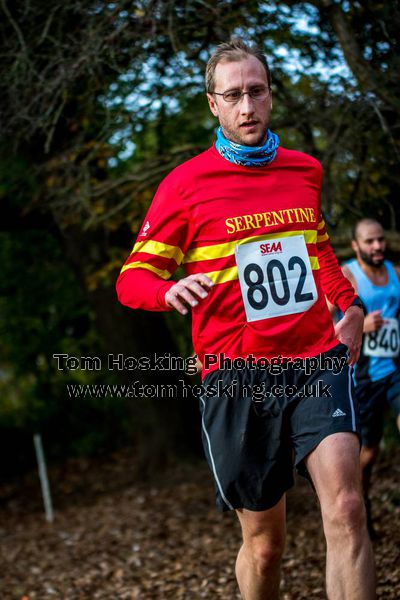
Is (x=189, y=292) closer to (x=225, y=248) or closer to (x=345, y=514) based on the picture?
(x=225, y=248)

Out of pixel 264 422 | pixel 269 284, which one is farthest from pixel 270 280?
pixel 264 422

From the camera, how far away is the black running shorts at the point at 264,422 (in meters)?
3.05

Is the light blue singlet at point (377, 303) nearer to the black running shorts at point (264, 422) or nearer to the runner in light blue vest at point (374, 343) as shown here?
the runner in light blue vest at point (374, 343)

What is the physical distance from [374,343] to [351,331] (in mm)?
2232

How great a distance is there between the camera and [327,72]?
6312 mm

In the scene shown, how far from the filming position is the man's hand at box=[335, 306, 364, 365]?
10.7 ft

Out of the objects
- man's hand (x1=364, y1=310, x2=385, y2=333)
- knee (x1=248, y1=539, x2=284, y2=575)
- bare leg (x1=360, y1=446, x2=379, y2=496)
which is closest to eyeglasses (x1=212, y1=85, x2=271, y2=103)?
knee (x1=248, y1=539, x2=284, y2=575)

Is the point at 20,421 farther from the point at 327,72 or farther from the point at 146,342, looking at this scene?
the point at 327,72

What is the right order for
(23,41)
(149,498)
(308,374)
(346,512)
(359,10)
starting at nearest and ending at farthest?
1. (346,512)
2. (308,374)
3. (359,10)
4. (23,41)
5. (149,498)

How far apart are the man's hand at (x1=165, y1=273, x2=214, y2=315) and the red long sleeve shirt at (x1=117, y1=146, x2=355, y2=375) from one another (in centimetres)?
29

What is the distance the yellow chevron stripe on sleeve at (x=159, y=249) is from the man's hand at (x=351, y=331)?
2.34ft

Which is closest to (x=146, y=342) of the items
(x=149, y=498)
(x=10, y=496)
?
(x=149, y=498)

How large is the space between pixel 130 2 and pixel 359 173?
83.8 inches

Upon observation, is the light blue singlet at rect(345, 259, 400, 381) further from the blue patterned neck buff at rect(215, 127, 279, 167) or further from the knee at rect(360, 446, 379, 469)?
the blue patterned neck buff at rect(215, 127, 279, 167)
